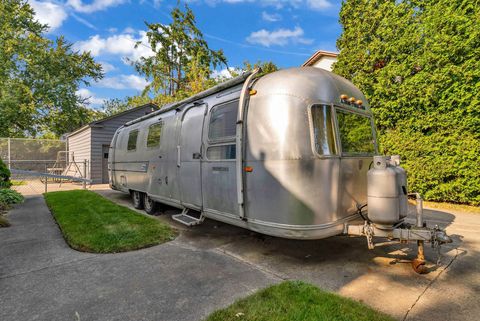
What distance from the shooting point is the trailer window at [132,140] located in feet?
27.1

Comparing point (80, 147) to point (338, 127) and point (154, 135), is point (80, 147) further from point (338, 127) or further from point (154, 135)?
point (338, 127)

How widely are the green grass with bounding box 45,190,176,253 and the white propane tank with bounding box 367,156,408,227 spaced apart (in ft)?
12.2

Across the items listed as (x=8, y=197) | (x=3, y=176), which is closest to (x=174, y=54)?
(x=3, y=176)

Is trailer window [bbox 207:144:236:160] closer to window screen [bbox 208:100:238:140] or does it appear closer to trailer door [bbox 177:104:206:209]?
window screen [bbox 208:100:238:140]

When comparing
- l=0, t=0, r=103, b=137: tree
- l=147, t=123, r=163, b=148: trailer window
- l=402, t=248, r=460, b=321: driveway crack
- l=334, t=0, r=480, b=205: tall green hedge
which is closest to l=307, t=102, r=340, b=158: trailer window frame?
l=402, t=248, r=460, b=321: driveway crack

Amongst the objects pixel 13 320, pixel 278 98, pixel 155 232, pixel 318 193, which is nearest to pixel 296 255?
pixel 318 193

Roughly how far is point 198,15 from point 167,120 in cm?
2437

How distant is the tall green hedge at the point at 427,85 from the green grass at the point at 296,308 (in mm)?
7380

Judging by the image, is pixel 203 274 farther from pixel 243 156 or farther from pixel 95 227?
pixel 95 227

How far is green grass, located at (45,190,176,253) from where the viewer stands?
A: 4824mm

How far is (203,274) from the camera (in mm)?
3682

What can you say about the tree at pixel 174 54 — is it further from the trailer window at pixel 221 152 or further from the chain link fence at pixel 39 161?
the trailer window at pixel 221 152

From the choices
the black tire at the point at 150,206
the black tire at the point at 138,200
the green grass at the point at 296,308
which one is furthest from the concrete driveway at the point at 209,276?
the black tire at the point at 138,200

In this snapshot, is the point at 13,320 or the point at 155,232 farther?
the point at 155,232
